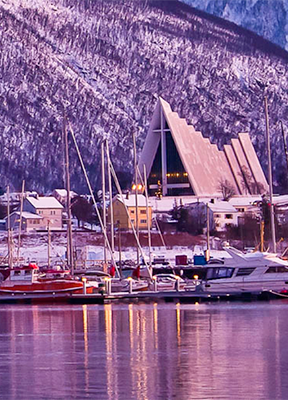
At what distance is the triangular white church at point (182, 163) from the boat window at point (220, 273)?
6556cm

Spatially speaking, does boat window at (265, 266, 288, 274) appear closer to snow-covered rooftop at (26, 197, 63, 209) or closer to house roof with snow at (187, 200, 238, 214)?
house roof with snow at (187, 200, 238, 214)

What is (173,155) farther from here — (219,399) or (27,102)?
(219,399)

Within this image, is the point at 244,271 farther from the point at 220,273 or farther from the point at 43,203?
the point at 43,203

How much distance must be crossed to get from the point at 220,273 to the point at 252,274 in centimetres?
118

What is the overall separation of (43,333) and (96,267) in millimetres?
26101

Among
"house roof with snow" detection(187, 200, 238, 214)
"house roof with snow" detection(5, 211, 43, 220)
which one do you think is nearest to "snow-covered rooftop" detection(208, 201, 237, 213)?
"house roof with snow" detection(187, 200, 238, 214)

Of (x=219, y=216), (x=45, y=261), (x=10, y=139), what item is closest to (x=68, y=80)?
(x=10, y=139)

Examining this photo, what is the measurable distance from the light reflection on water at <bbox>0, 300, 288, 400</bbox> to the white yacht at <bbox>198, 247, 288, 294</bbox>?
12.2ft

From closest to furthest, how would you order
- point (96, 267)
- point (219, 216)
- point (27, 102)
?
point (96, 267) → point (219, 216) → point (27, 102)

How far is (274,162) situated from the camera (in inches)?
6757

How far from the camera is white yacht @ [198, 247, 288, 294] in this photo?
47938mm

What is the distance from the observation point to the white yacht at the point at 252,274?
4794cm

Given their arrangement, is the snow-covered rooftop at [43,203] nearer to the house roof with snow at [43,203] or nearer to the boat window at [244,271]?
the house roof with snow at [43,203]

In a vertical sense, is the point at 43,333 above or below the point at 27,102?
below
